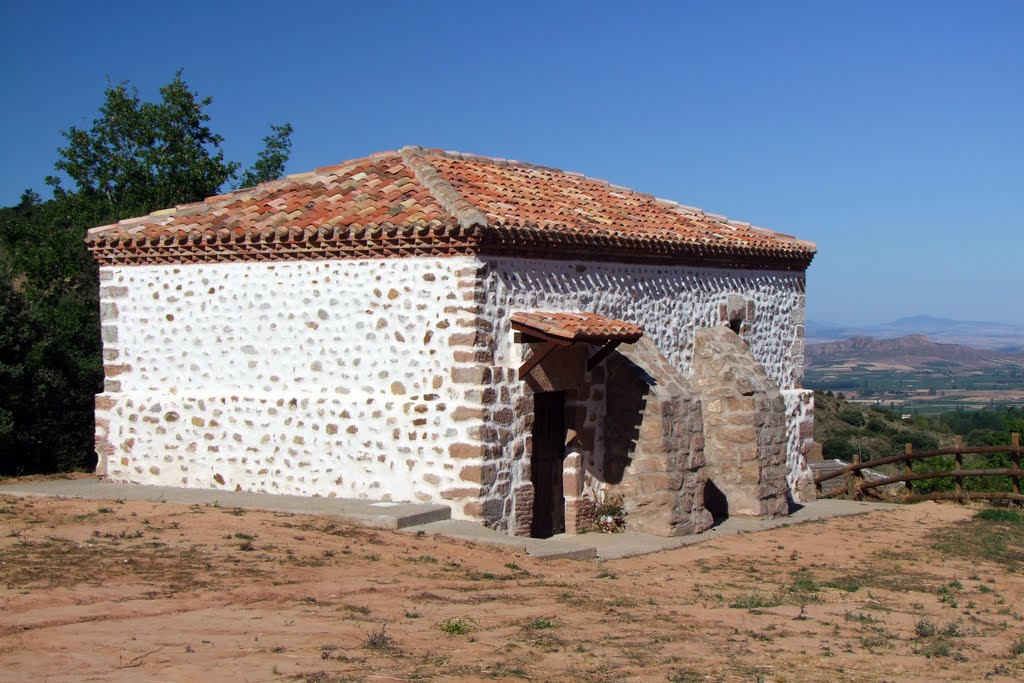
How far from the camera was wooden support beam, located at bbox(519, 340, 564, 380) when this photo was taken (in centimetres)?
A: 1263

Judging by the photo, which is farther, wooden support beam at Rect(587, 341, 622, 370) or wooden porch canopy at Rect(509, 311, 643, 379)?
wooden support beam at Rect(587, 341, 622, 370)

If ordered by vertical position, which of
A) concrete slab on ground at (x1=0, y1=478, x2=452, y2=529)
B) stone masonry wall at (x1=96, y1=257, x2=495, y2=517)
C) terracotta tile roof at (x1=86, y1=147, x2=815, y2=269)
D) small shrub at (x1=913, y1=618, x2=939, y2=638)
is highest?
terracotta tile roof at (x1=86, y1=147, x2=815, y2=269)

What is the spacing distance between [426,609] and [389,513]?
323 centimetres

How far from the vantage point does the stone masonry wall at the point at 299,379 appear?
1213cm

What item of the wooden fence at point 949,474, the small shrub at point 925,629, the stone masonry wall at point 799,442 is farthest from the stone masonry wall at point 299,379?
the wooden fence at point 949,474

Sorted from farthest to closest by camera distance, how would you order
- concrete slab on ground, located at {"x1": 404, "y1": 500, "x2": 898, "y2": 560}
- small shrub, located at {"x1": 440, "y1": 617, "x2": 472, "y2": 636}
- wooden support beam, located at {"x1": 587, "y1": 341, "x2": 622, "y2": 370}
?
wooden support beam, located at {"x1": 587, "y1": 341, "x2": 622, "y2": 370} < concrete slab on ground, located at {"x1": 404, "y1": 500, "x2": 898, "y2": 560} < small shrub, located at {"x1": 440, "y1": 617, "x2": 472, "y2": 636}

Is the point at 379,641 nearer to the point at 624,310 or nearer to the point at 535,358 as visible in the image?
the point at 535,358

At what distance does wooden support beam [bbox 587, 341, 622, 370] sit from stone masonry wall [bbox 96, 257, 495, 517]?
1837mm

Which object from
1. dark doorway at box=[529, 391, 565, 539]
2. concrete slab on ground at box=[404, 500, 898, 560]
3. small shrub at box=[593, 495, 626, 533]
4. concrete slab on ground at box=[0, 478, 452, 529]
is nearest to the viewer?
concrete slab on ground at box=[404, 500, 898, 560]

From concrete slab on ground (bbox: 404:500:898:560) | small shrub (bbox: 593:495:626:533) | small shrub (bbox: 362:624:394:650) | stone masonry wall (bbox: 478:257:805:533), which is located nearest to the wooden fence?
concrete slab on ground (bbox: 404:500:898:560)

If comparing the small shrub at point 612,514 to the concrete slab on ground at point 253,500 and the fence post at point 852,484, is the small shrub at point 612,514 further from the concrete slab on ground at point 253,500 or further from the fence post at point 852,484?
the fence post at point 852,484

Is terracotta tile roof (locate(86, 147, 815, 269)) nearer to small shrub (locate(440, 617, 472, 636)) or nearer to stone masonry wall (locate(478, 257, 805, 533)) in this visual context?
stone masonry wall (locate(478, 257, 805, 533))

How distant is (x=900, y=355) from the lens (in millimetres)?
A: 157750

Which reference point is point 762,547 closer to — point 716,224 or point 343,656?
point 716,224
